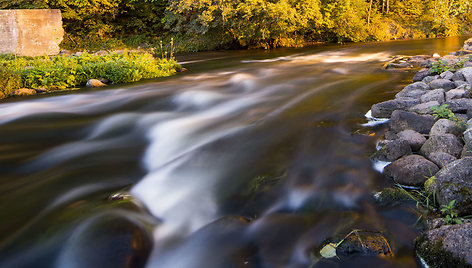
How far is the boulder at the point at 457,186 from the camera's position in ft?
8.87

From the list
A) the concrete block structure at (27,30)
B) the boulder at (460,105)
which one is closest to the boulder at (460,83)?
the boulder at (460,105)

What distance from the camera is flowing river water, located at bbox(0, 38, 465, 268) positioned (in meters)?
2.59

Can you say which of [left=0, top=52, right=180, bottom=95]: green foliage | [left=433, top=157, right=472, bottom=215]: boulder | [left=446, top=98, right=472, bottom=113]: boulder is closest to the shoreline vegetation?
[left=0, top=52, right=180, bottom=95]: green foliage

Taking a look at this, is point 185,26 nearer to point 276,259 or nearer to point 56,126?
point 56,126

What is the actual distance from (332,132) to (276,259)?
2.48 metres

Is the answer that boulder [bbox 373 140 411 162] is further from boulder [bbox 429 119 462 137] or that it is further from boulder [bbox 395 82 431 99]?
boulder [bbox 395 82 431 99]

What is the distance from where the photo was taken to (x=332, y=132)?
4.64 metres

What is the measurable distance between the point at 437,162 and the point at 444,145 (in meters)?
0.27

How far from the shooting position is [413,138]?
150 inches

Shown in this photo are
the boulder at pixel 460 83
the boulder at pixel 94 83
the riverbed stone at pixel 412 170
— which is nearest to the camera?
the riverbed stone at pixel 412 170

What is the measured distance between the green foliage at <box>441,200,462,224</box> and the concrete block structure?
11.8 metres

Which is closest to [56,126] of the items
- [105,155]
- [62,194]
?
[105,155]

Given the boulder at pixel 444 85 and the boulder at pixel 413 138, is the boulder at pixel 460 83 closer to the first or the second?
the boulder at pixel 444 85

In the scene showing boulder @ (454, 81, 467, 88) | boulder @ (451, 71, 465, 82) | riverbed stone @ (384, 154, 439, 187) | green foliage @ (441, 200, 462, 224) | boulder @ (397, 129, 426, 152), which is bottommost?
green foliage @ (441, 200, 462, 224)
